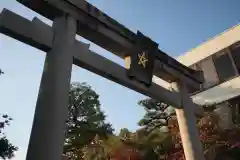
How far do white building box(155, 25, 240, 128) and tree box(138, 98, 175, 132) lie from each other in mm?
1764

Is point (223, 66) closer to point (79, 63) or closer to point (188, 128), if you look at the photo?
point (188, 128)

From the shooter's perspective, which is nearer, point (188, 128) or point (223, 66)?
point (188, 128)

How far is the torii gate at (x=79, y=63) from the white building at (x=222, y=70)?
19.2 feet

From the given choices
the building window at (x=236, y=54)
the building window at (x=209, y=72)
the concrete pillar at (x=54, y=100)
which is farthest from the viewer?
the building window at (x=209, y=72)

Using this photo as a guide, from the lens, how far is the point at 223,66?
533 inches

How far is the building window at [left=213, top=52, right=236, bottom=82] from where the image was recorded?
13.2m

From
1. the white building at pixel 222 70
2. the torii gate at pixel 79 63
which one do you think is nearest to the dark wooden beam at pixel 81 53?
the torii gate at pixel 79 63

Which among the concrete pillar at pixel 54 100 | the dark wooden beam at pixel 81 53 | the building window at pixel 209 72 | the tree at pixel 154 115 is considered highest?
the building window at pixel 209 72

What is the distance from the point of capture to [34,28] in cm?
402

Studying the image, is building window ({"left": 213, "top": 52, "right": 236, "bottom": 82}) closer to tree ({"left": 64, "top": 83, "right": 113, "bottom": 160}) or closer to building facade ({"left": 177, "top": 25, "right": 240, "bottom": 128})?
building facade ({"left": 177, "top": 25, "right": 240, "bottom": 128})

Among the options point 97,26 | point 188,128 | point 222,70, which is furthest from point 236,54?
point 97,26

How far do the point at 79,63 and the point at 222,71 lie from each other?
10586 mm

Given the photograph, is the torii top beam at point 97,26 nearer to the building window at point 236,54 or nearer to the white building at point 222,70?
the white building at point 222,70

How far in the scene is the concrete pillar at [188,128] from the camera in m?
5.82
